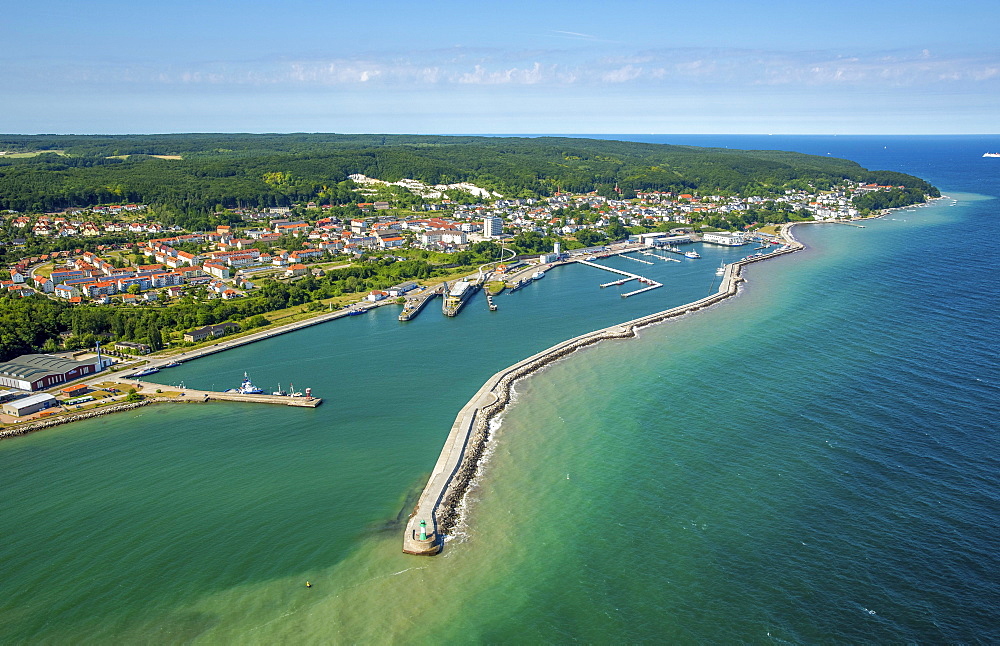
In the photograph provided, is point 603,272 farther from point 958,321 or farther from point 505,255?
point 958,321

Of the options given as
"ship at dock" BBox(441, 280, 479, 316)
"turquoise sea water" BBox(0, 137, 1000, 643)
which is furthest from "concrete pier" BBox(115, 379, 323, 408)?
"ship at dock" BBox(441, 280, 479, 316)

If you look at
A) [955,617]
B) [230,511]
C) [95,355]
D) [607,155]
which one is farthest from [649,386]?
[607,155]

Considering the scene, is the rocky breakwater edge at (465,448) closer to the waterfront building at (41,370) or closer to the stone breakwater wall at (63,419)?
the stone breakwater wall at (63,419)

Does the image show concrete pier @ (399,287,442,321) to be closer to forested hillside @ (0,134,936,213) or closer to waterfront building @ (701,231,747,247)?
waterfront building @ (701,231,747,247)

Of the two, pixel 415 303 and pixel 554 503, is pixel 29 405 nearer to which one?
pixel 554 503

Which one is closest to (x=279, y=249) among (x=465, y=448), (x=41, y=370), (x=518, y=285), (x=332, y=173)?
(x=518, y=285)

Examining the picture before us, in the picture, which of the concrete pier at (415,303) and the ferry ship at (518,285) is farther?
the ferry ship at (518,285)

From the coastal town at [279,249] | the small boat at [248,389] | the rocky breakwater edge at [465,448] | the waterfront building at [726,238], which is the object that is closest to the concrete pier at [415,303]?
the coastal town at [279,249]
